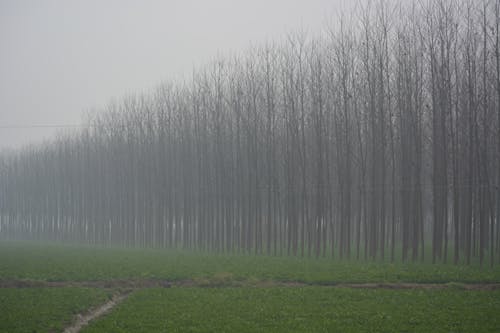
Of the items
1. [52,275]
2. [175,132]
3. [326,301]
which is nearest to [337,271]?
[326,301]

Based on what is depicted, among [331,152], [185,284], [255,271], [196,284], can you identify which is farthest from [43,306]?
[331,152]

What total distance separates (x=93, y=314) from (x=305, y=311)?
259 inches

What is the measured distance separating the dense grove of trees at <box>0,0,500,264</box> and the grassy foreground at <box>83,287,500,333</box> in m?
12.2

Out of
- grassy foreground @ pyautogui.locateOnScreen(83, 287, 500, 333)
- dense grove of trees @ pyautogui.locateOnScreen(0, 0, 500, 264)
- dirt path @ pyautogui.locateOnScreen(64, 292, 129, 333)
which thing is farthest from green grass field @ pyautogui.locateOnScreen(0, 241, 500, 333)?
dense grove of trees @ pyautogui.locateOnScreen(0, 0, 500, 264)

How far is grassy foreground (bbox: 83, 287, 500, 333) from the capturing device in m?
13.7

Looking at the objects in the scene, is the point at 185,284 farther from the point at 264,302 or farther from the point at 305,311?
the point at 305,311

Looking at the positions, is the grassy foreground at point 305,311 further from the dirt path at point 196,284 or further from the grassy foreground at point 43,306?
Result: the dirt path at point 196,284

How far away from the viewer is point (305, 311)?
15.8m

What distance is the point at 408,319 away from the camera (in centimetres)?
1427

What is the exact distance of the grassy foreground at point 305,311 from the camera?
13.7m

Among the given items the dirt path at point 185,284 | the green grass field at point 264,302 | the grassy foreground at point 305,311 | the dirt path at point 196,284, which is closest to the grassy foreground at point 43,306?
the green grass field at point 264,302

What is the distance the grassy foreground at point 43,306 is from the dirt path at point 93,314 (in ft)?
0.71

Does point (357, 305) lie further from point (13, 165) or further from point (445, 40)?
point (13, 165)

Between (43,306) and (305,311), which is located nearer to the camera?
(305,311)
